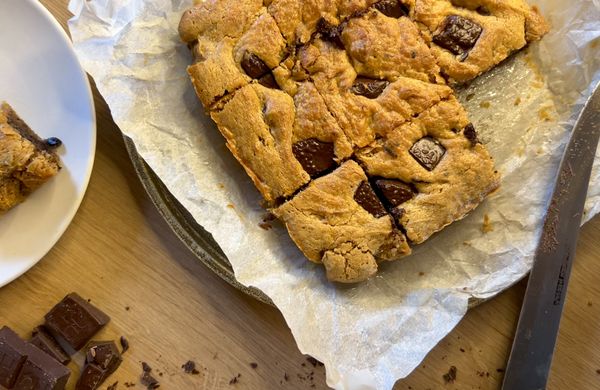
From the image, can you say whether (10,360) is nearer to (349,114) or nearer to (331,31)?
(349,114)

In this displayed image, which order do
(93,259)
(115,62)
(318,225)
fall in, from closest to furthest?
(318,225) → (115,62) → (93,259)

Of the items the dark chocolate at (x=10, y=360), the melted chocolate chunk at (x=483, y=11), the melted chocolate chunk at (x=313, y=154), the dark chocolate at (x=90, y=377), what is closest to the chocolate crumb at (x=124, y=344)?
the dark chocolate at (x=90, y=377)

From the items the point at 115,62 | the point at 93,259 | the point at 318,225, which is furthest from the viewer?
the point at 93,259

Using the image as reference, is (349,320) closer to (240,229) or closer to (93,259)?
(240,229)

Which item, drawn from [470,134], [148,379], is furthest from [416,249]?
[148,379]

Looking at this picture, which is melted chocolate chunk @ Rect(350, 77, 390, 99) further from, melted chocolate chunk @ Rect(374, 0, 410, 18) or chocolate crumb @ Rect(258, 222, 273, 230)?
chocolate crumb @ Rect(258, 222, 273, 230)

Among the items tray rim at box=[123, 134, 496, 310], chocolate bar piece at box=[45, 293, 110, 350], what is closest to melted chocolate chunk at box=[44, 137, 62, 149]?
tray rim at box=[123, 134, 496, 310]

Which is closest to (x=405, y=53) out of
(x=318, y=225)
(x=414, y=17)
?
(x=414, y=17)
